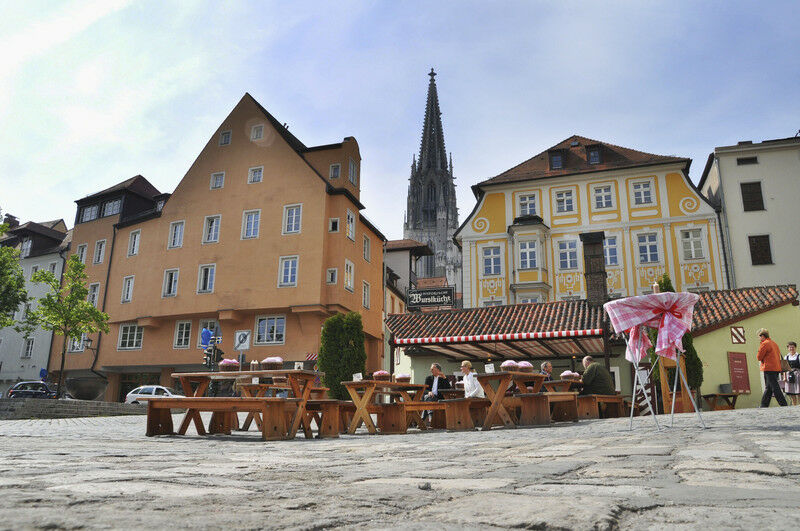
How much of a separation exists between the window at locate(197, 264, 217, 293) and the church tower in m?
72.4

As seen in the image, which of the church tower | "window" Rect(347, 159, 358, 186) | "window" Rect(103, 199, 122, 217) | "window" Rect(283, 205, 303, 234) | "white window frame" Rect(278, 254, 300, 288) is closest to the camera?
"white window frame" Rect(278, 254, 300, 288)

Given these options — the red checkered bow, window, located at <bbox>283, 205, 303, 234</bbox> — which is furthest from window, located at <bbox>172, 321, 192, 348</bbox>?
the red checkered bow

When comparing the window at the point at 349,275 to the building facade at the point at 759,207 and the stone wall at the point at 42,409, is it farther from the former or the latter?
the building facade at the point at 759,207

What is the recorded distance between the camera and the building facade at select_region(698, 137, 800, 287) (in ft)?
99.0

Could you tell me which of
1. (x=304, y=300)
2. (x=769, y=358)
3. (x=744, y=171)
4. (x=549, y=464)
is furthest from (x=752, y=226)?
(x=549, y=464)

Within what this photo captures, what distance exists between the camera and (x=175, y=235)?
36.1m

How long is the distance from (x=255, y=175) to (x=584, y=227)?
17.7 m

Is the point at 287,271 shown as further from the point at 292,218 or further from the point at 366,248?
the point at 366,248

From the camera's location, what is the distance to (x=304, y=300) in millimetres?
31094

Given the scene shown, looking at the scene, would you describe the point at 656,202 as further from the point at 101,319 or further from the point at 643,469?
the point at 643,469

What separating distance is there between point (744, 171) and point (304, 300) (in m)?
22.3

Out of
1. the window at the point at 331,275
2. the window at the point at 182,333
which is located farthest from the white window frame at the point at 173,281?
the window at the point at 331,275

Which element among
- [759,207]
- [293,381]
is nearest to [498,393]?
[293,381]

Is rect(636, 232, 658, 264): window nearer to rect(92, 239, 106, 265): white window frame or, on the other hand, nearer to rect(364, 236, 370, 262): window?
rect(364, 236, 370, 262): window
